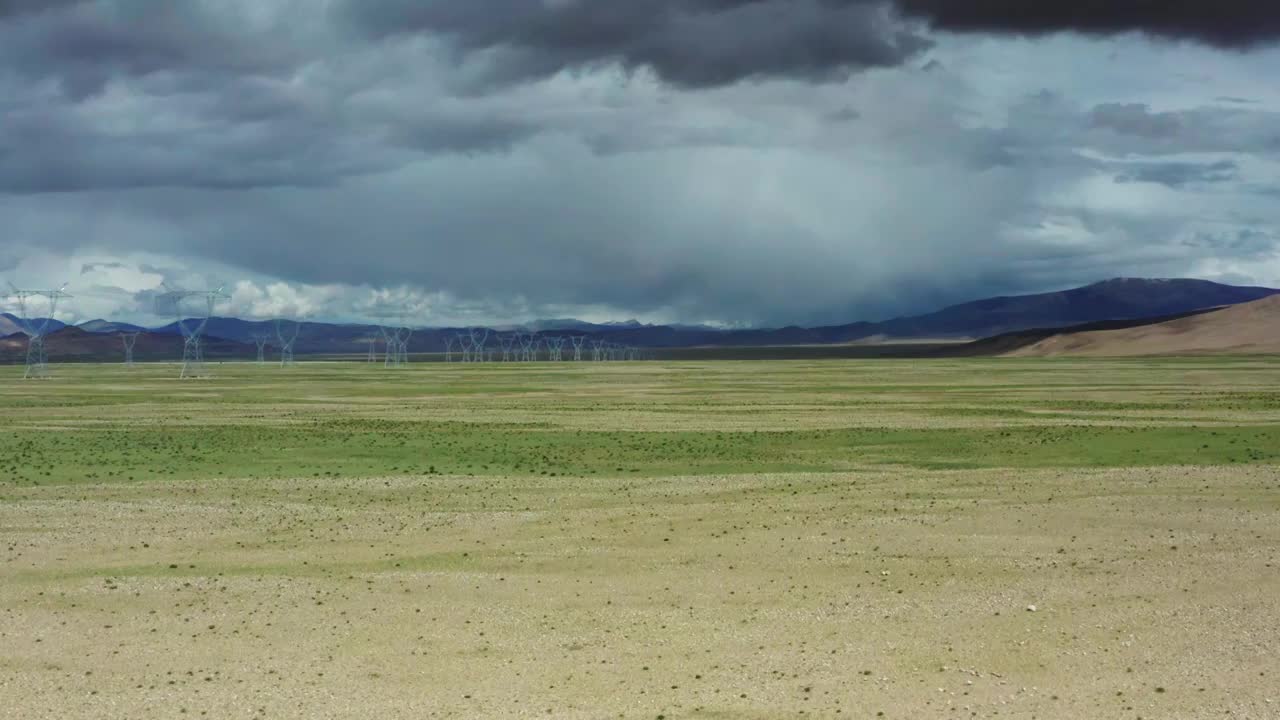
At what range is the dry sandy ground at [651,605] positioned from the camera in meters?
16.8

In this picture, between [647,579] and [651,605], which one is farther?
[647,579]

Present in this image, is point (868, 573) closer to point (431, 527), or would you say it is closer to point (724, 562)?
point (724, 562)

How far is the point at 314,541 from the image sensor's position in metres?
28.6

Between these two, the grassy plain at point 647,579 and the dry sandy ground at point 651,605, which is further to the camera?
the grassy plain at point 647,579

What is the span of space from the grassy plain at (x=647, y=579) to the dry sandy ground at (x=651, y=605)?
8cm

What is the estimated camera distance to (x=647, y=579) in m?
24.0

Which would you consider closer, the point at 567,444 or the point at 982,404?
the point at 567,444

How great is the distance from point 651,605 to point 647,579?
2.19m

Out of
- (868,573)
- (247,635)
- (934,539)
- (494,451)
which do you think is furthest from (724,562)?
(494,451)

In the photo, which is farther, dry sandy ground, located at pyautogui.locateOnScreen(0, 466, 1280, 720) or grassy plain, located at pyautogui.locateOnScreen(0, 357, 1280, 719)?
grassy plain, located at pyautogui.locateOnScreen(0, 357, 1280, 719)

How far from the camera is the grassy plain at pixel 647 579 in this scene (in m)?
17.0

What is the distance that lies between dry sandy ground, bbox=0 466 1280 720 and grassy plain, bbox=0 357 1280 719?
0.08m

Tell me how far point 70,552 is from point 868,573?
54.4ft

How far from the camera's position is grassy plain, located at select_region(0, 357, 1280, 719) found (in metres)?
17.0
